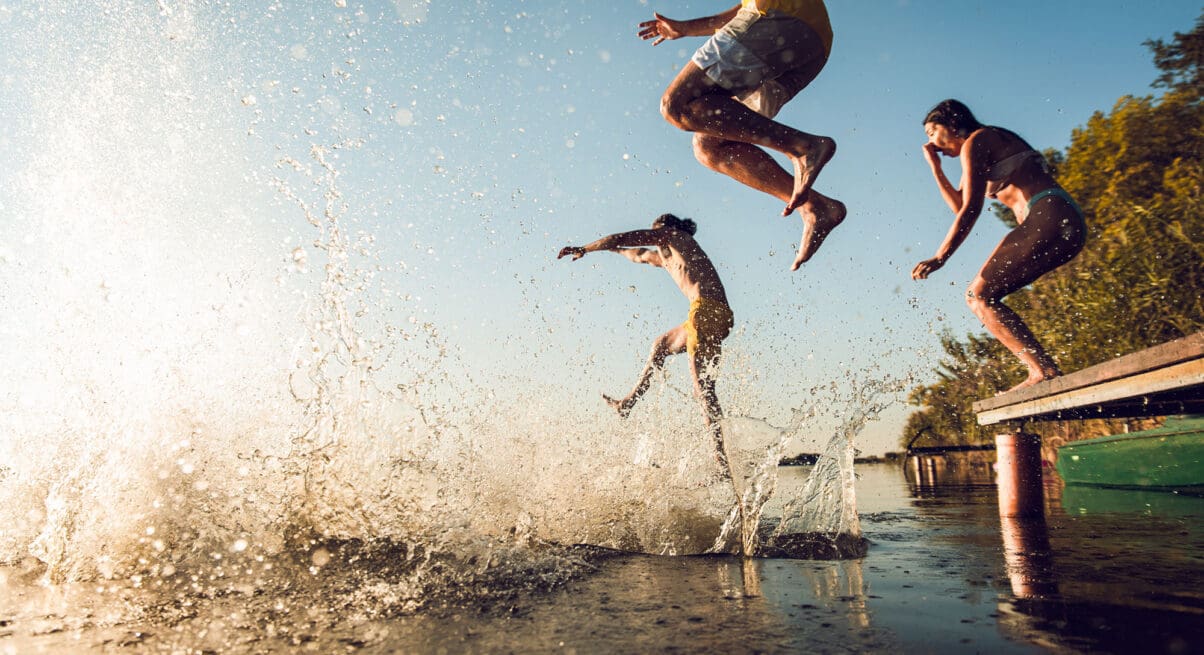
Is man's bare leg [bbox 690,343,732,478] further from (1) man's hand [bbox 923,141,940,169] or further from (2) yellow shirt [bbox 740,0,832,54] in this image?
(2) yellow shirt [bbox 740,0,832,54]

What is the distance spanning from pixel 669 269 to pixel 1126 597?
15.1ft

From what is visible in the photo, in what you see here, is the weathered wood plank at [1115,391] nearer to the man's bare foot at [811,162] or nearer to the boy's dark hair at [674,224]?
the man's bare foot at [811,162]

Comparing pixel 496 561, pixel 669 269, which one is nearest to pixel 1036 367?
pixel 669 269

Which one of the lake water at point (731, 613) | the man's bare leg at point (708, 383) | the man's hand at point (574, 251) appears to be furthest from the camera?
the man's hand at point (574, 251)

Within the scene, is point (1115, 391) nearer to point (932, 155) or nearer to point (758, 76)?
point (932, 155)

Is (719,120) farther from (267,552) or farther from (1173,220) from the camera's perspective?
(1173,220)

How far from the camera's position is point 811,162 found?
345cm

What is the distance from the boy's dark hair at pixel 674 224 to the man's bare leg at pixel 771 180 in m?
2.21

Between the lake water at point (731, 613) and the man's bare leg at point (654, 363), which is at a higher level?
the man's bare leg at point (654, 363)

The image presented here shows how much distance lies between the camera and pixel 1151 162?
1498 centimetres

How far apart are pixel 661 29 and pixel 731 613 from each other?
3.51 metres

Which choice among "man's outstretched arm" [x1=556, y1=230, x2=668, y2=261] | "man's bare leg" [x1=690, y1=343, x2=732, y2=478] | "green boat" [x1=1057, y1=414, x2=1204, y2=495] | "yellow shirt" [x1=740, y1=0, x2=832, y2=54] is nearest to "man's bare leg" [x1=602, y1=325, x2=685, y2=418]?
"man's bare leg" [x1=690, y1=343, x2=732, y2=478]

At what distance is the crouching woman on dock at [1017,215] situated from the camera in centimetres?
405

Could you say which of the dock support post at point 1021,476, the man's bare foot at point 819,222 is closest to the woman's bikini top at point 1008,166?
the man's bare foot at point 819,222
